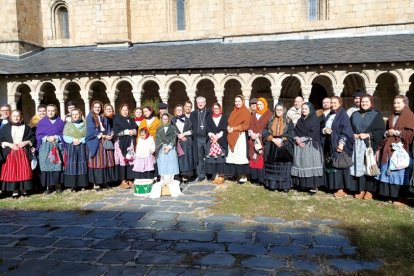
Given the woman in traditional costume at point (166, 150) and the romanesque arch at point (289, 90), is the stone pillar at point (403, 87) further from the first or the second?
the woman in traditional costume at point (166, 150)

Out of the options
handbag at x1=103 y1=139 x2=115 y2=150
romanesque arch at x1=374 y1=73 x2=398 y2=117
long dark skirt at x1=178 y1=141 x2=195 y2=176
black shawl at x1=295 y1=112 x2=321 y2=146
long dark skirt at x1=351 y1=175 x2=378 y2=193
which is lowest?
long dark skirt at x1=351 y1=175 x2=378 y2=193

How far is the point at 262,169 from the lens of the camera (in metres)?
6.68

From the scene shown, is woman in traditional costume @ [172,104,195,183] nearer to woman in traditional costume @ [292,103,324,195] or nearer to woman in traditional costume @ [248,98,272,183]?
woman in traditional costume @ [248,98,272,183]

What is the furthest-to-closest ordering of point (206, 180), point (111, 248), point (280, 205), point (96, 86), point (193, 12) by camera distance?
1. point (96, 86)
2. point (193, 12)
3. point (206, 180)
4. point (280, 205)
5. point (111, 248)

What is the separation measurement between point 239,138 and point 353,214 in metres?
2.72

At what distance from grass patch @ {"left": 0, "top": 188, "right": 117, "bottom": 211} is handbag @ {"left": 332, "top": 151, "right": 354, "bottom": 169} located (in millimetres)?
4161

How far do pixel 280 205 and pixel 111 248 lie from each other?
109 inches

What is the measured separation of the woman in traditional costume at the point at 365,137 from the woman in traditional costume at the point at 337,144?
0.10m

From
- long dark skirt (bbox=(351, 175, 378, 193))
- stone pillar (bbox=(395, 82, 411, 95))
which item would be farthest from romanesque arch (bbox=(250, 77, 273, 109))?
long dark skirt (bbox=(351, 175, 378, 193))

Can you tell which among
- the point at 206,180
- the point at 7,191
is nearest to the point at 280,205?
the point at 206,180

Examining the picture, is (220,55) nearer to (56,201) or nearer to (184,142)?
(184,142)

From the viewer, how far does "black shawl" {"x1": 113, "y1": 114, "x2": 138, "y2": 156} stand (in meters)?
6.71

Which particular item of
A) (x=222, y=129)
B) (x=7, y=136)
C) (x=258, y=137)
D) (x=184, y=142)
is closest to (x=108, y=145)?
(x=184, y=142)

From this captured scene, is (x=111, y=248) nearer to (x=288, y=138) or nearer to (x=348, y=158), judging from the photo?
(x=288, y=138)
